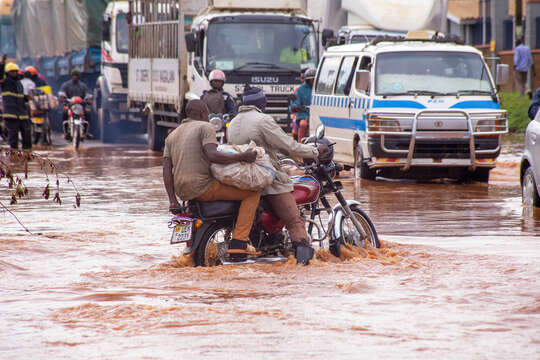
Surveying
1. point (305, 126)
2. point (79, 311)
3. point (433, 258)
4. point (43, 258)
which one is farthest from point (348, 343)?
point (305, 126)

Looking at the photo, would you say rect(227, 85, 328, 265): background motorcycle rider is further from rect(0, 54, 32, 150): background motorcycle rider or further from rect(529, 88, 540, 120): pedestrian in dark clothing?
rect(0, 54, 32, 150): background motorcycle rider

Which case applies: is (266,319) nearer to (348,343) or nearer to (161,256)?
(348,343)

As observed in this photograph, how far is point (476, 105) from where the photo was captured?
16.9 meters

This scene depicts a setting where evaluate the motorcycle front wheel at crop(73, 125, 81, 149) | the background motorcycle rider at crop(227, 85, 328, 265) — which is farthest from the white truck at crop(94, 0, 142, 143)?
the background motorcycle rider at crop(227, 85, 328, 265)

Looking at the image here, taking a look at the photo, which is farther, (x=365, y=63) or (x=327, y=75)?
(x=327, y=75)

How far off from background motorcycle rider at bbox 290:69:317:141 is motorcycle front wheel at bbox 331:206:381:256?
38.2ft

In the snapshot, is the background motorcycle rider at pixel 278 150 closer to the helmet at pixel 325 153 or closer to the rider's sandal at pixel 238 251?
the helmet at pixel 325 153

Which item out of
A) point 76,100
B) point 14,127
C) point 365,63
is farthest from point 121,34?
point 365,63

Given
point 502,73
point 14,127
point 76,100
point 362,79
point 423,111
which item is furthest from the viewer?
point 76,100

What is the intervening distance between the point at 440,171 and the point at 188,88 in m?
8.07

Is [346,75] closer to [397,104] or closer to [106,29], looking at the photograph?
[397,104]

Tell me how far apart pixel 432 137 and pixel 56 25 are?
78.3 feet

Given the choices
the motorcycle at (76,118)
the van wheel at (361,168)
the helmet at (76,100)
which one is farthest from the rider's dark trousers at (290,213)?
the helmet at (76,100)

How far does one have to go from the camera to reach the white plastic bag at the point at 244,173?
344 inches
